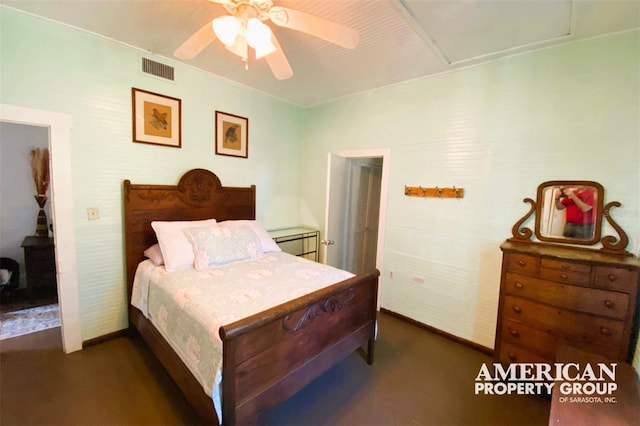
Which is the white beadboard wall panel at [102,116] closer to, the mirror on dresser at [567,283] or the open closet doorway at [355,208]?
the open closet doorway at [355,208]

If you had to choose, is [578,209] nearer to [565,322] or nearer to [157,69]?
[565,322]

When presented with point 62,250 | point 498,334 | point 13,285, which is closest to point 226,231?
point 62,250

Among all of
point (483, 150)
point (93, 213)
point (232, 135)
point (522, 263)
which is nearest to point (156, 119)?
point (232, 135)

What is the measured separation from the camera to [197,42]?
5.34ft

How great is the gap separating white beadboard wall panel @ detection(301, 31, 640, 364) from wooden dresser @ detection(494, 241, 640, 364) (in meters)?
0.43

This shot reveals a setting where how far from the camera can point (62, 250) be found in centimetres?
219

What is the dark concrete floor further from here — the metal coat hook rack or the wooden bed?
the metal coat hook rack

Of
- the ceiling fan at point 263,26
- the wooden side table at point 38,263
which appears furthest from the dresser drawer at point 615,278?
the wooden side table at point 38,263

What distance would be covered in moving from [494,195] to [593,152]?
0.69m

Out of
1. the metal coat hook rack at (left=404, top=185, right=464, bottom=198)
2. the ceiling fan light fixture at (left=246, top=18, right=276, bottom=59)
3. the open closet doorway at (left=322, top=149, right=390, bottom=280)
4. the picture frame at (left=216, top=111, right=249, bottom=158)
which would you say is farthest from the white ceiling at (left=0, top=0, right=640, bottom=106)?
the metal coat hook rack at (left=404, top=185, right=464, bottom=198)

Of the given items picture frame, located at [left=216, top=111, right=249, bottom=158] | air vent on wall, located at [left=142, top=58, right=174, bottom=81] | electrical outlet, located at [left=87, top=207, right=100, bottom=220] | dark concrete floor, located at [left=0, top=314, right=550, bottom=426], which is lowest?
dark concrete floor, located at [left=0, top=314, right=550, bottom=426]

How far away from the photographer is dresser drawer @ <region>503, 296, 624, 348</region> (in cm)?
169

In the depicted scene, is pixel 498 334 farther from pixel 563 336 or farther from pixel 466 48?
pixel 466 48

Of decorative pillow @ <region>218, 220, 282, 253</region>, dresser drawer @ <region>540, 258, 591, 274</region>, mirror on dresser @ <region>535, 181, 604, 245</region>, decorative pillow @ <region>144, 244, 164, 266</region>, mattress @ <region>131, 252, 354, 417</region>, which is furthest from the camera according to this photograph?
decorative pillow @ <region>218, 220, 282, 253</region>
